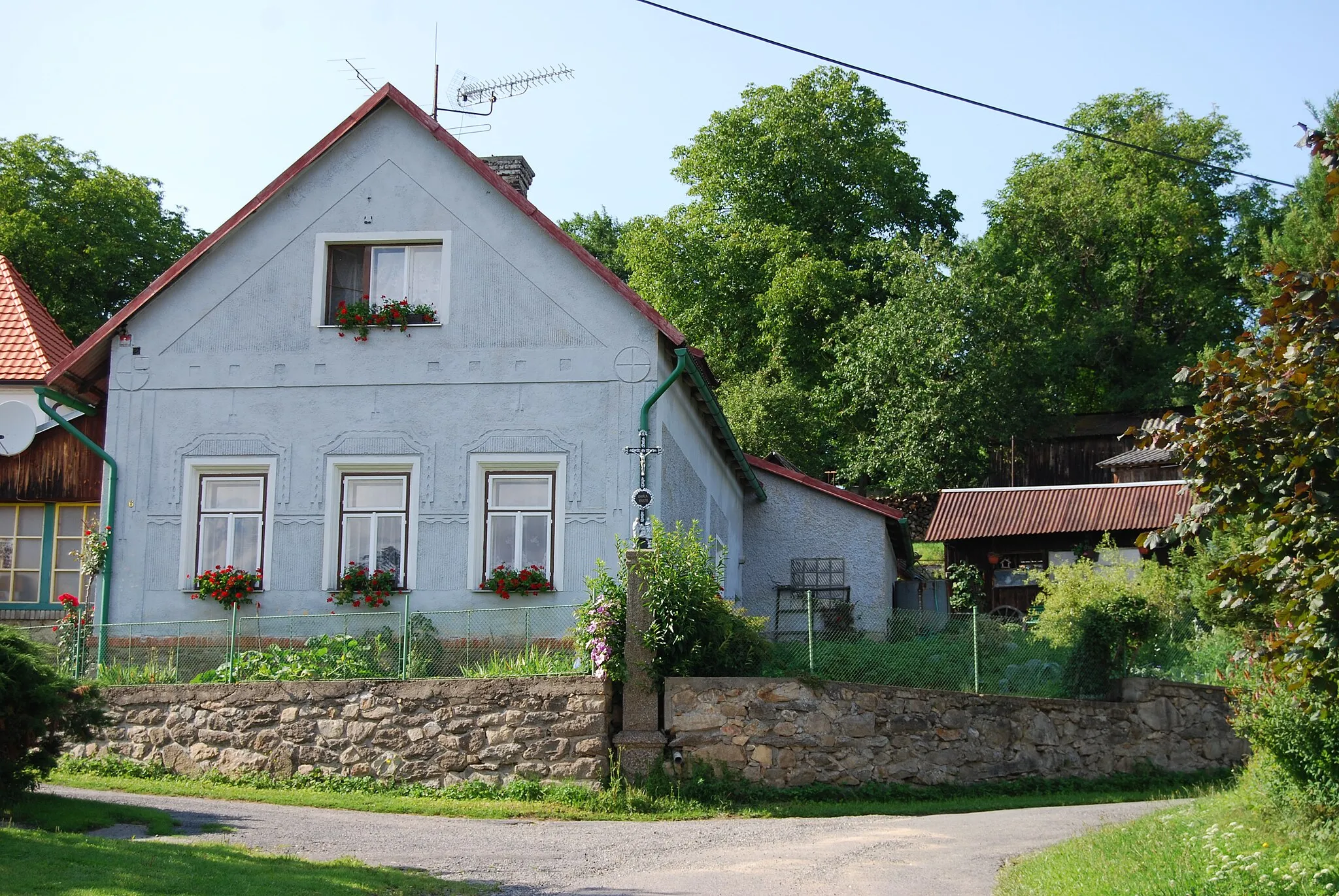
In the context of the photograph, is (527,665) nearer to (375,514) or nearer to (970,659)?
(375,514)

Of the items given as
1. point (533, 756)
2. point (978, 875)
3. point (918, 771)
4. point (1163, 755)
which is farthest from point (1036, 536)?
point (978, 875)

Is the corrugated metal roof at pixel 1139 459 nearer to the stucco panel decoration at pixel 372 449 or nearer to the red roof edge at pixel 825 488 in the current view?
the red roof edge at pixel 825 488

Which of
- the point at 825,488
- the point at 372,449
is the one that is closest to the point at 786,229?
the point at 825,488

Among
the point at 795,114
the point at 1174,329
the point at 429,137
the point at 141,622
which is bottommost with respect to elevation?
the point at 141,622

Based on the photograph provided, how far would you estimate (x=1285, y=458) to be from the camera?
8.73 m

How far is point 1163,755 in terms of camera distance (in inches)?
682

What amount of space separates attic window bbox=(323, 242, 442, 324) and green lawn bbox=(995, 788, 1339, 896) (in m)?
10.9

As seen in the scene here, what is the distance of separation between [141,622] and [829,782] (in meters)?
8.71

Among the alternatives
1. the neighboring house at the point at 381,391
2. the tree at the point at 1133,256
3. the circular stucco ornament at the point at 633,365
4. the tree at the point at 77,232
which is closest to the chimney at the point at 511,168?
the neighboring house at the point at 381,391

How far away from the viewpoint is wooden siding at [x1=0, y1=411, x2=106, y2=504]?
21.6 m

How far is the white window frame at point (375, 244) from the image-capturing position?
18.0 meters

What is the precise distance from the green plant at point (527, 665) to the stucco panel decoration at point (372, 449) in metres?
2.95

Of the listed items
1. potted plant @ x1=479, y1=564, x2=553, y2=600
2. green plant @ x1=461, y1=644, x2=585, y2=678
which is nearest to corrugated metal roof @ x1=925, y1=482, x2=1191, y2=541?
potted plant @ x1=479, y1=564, x2=553, y2=600

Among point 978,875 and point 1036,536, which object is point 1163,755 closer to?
point 978,875
